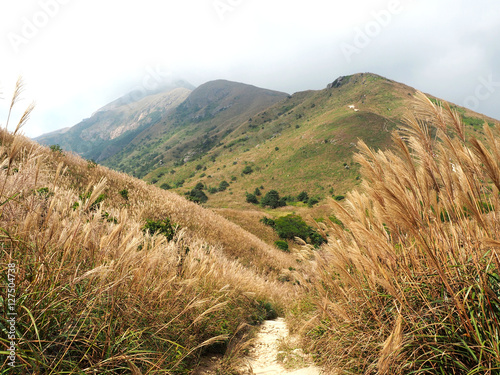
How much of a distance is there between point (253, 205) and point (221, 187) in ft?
63.1

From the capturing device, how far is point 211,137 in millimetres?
168875

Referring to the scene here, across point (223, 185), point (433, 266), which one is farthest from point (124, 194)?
point (223, 185)

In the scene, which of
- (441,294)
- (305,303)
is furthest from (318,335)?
(441,294)

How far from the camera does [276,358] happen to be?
339cm

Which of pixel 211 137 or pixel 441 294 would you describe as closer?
pixel 441 294

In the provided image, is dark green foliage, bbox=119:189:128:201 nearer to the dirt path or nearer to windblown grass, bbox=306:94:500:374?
the dirt path

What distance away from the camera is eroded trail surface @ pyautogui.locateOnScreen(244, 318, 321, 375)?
A: 2930 mm

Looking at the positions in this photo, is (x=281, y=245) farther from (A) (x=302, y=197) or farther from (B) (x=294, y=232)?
(A) (x=302, y=197)

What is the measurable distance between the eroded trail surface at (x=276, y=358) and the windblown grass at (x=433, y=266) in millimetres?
429

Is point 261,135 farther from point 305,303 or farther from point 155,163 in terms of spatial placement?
point 305,303

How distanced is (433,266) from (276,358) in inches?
95.4

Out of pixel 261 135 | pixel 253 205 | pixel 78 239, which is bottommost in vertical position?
pixel 253 205

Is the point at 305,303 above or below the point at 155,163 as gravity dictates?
below

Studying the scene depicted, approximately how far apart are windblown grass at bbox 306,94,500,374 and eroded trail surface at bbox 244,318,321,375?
0.43 metres
